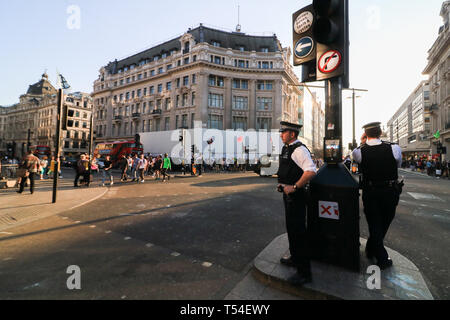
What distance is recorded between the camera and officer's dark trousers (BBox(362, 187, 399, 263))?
2652 millimetres

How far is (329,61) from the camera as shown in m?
2.63

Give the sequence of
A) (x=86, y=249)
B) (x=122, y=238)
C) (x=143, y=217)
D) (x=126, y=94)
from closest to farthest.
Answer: (x=86, y=249) < (x=122, y=238) < (x=143, y=217) < (x=126, y=94)

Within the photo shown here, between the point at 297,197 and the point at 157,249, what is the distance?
2395 mm

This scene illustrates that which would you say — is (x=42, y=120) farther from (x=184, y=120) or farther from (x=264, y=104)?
(x=264, y=104)

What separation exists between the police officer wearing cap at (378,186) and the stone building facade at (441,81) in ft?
126

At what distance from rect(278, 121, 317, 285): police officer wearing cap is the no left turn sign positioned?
1096mm

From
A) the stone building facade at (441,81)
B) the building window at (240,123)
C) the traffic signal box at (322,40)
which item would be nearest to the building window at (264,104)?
the building window at (240,123)

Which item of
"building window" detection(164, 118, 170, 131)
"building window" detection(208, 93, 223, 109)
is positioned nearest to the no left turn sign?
"building window" detection(208, 93, 223, 109)

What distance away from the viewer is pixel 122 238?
12.3 ft

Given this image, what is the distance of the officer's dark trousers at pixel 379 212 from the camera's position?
8.70ft

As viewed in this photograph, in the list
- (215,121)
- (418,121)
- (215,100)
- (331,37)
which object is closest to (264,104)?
(215,100)

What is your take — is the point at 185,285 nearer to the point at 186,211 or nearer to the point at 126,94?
the point at 186,211

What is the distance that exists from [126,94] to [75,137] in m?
35.8
